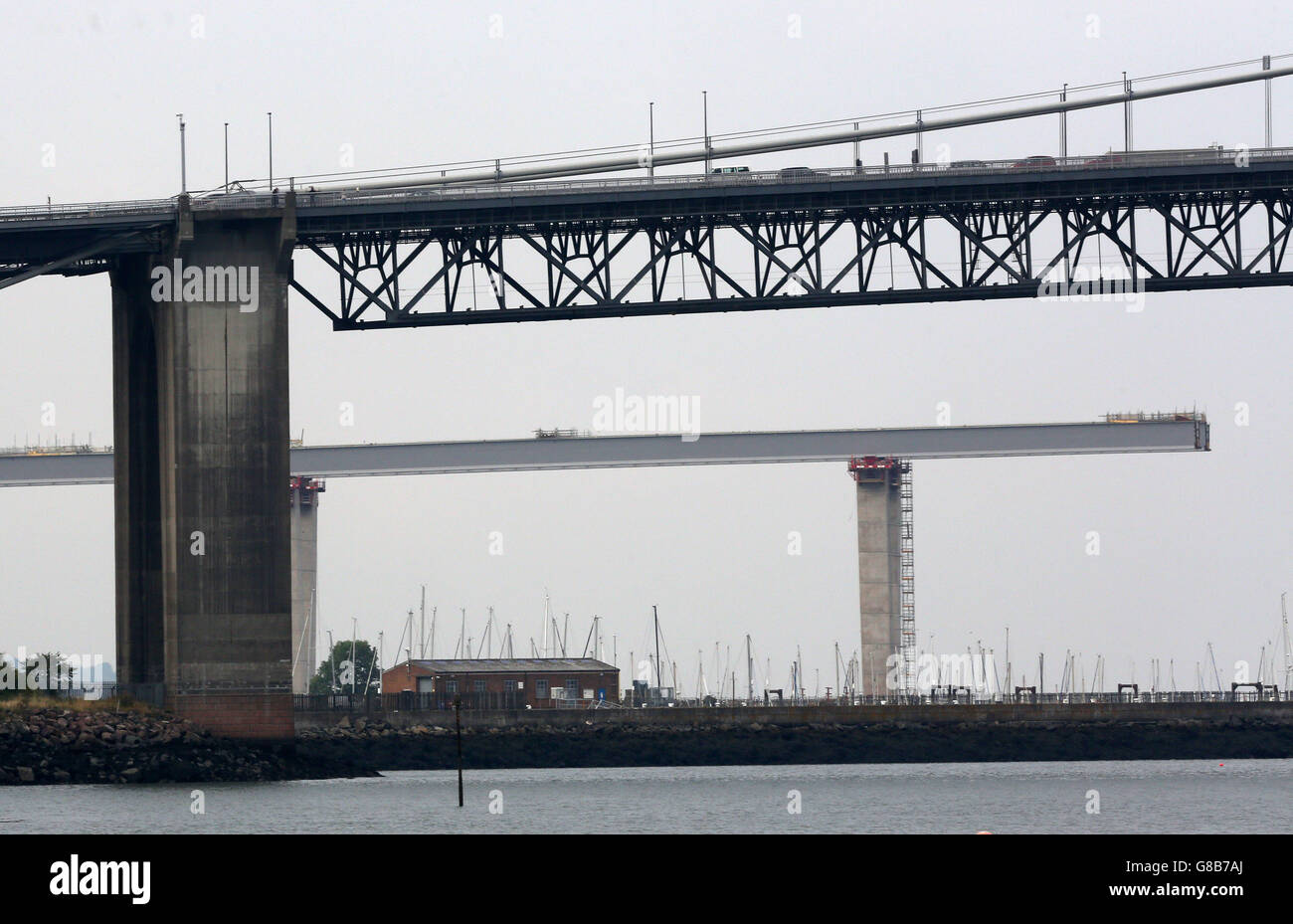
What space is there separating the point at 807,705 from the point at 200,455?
48.3m

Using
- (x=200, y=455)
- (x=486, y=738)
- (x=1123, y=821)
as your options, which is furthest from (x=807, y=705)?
(x=1123, y=821)

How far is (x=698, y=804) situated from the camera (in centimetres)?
7550

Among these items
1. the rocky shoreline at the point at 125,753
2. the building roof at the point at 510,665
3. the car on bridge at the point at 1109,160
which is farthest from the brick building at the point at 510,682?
the car on bridge at the point at 1109,160

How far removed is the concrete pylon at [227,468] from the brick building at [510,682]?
136 ft

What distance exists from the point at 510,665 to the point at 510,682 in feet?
12.5

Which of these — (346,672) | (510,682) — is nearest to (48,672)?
(510,682)

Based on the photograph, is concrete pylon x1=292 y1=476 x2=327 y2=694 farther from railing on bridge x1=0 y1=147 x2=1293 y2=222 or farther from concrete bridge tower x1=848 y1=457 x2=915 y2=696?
railing on bridge x1=0 y1=147 x2=1293 y2=222

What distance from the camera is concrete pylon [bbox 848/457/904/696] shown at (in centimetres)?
15325

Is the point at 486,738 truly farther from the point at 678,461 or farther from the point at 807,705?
the point at 678,461

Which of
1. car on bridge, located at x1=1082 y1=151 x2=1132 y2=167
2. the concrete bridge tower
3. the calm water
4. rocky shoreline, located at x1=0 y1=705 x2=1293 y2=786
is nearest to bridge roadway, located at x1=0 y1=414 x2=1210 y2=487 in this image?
the concrete bridge tower

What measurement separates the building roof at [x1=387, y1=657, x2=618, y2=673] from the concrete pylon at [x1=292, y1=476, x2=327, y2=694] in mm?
19441

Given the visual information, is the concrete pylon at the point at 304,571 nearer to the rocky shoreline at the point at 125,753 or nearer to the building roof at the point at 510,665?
the building roof at the point at 510,665

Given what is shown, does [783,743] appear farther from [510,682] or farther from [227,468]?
[227,468]
